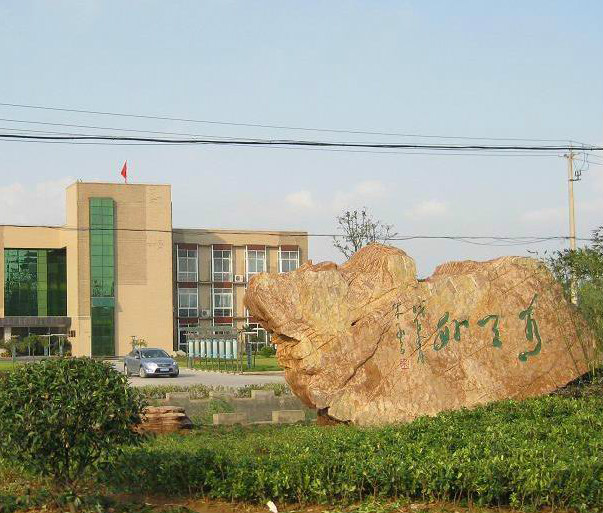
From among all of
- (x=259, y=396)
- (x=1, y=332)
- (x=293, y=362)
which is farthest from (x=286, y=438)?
(x=1, y=332)

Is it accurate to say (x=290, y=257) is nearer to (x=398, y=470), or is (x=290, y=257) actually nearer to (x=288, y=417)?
(x=288, y=417)

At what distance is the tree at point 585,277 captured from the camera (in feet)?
44.4

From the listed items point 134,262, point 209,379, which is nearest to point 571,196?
point 209,379

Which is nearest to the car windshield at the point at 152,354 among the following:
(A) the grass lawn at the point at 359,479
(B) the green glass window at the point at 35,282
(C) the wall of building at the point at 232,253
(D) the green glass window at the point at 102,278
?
(D) the green glass window at the point at 102,278

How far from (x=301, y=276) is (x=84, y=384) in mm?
6202

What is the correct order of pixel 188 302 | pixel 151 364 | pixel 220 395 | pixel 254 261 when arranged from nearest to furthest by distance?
pixel 220 395, pixel 151 364, pixel 188 302, pixel 254 261

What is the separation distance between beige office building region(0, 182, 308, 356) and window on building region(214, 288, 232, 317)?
0.24ft

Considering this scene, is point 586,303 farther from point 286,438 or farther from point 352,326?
point 286,438

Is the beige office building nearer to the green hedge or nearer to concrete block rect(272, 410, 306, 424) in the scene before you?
concrete block rect(272, 410, 306, 424)

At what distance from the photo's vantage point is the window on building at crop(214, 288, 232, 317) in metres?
64.9

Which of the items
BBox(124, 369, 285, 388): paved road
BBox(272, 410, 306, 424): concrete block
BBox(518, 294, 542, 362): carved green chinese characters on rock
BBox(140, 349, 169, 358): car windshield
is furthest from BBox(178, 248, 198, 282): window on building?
BBox(518, 294, 542, 362): carved green chinese characters on rock

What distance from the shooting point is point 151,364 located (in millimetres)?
36531

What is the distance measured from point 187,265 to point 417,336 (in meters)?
51.4

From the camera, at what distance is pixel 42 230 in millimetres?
63531
